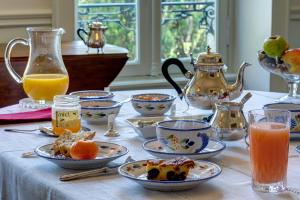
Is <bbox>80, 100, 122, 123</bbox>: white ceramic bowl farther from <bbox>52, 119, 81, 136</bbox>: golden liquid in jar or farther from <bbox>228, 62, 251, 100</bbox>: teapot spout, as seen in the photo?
<bbox>228, 62, 251, 100</bbox>: teapot spout

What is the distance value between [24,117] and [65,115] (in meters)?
0.27

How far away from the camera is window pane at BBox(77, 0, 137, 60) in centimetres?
368

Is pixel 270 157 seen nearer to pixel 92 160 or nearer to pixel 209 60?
pixel 92 160

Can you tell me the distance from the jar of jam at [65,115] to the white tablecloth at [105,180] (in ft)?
0.16

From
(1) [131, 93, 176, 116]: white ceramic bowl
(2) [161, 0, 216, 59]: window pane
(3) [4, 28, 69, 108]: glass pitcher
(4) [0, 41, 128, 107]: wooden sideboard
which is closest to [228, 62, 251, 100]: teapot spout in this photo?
(1) [131, 93, 176, 116]: white ceramic bowl

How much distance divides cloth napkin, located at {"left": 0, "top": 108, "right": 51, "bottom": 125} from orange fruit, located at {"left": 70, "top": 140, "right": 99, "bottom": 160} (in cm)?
53

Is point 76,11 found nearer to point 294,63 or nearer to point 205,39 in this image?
point 205,39

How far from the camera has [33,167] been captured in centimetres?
153

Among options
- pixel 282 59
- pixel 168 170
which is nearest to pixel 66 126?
pixel 168 170

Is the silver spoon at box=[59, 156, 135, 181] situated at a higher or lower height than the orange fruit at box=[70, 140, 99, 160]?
lower

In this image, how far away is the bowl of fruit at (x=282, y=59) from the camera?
2150mm

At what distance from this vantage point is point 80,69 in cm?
273

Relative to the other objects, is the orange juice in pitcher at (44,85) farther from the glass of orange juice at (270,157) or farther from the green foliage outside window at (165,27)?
the green foliage outside window at (165,27)

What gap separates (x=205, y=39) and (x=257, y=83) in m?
0.41
